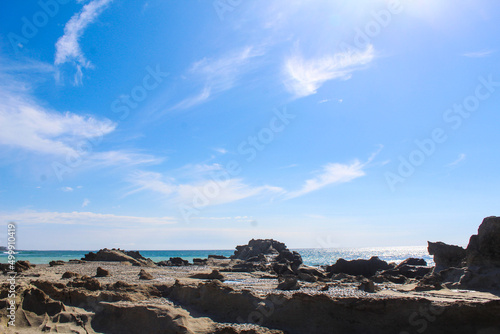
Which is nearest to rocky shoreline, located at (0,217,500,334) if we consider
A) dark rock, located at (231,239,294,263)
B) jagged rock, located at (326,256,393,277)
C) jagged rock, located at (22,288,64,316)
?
jagged rock, located at (22,288,64,316)

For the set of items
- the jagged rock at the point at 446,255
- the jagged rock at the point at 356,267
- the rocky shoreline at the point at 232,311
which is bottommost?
the jagged rock at the point at 356,267

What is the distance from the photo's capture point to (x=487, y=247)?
1306 cm

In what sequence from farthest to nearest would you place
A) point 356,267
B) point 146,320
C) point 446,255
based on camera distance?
point 356,267 → point 446,255 → point 146,320

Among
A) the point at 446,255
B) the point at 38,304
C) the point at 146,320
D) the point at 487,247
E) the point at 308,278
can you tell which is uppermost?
the point at 487,247

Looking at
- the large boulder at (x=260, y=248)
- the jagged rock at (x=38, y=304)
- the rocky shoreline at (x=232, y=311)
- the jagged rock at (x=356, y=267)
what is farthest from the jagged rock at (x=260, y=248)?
the jagged rock at (x=38, y=304)

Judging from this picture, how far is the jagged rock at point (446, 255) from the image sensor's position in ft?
57.0

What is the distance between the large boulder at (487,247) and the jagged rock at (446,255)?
4.12m

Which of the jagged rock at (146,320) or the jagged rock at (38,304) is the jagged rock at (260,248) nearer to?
the jagged rock at (146,320)

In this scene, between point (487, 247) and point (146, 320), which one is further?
point (487, 247)

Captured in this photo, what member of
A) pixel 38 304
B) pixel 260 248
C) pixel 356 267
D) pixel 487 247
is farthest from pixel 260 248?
pixel 38 304

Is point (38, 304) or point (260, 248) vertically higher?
point (38, 304)

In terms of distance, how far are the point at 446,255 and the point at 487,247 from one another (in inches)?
207

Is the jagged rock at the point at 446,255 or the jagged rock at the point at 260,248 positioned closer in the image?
the jagged rock at the point at 446,255

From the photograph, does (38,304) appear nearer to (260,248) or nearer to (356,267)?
(356,267)
